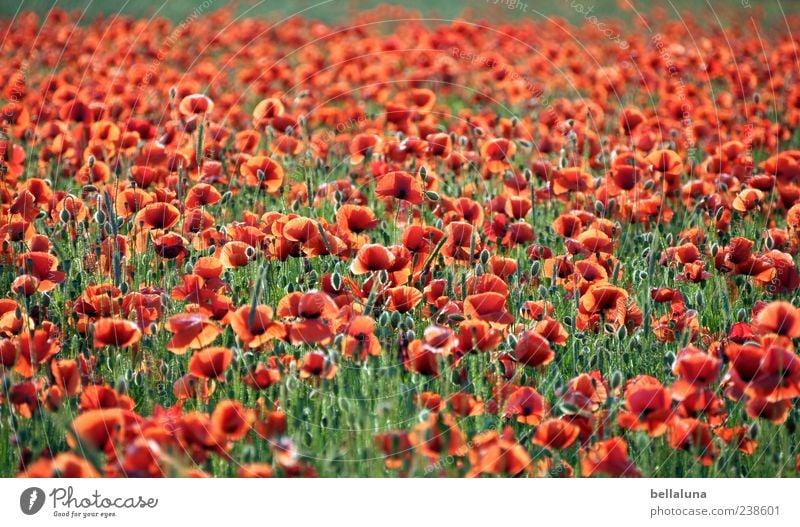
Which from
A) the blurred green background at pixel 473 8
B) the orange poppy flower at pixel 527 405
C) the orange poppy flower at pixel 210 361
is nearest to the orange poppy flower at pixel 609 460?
the orange poppy flower at pixel 527 405

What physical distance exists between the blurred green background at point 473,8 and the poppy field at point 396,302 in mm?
3644

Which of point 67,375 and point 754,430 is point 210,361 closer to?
point 67,375

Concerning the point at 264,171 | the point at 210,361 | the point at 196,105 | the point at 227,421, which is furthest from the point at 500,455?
the point at 196,105

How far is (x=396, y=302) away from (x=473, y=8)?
8.62 meters

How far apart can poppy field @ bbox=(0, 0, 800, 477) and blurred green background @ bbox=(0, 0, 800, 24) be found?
3.64 meters

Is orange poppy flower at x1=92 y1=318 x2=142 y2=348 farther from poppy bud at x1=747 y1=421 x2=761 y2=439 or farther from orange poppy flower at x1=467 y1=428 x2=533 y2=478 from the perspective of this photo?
poppy bud at x1=747 y1=421 x2=761 y2=439

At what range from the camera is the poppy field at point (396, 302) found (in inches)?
107

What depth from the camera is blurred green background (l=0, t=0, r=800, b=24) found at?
31.1 ft

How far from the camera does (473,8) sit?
37.0 feet

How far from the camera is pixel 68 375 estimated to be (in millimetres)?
2775

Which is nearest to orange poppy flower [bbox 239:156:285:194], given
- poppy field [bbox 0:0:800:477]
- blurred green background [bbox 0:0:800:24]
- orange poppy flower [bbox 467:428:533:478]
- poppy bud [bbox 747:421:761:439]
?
poppy field [bbox 0:0:800:477]
